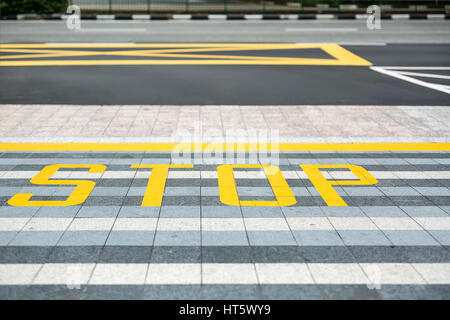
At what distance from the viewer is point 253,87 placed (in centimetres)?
1267

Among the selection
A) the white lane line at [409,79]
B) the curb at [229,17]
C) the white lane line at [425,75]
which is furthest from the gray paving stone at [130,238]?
the curb at [229,17]

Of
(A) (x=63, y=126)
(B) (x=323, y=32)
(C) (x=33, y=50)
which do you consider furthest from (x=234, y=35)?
(A) (x=63, y=126)

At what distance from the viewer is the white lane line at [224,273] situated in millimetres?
4543

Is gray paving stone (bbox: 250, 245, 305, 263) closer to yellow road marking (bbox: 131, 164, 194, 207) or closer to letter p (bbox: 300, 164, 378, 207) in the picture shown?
letter p (bbox: 300, 164, 378, 207)

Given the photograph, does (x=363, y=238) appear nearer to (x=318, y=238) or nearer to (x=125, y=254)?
(x=318, y=238)

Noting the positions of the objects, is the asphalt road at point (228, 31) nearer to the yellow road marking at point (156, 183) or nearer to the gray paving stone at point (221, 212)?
the yellow road marking at point (156, 183)

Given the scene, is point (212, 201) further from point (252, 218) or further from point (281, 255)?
point (281, 255)

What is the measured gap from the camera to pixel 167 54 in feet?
56.1

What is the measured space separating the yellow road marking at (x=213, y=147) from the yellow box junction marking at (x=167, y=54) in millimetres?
7280

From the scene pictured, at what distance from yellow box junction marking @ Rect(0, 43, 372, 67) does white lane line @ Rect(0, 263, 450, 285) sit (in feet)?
37.5

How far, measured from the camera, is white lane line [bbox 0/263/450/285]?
4543mm

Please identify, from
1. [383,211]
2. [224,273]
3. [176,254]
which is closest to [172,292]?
[224,273]

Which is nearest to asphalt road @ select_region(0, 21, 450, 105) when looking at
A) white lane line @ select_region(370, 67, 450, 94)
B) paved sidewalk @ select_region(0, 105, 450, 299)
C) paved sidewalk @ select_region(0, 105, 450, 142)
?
white lane line @ select_region(370, 67, 450, 94)

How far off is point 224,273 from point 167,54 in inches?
524
